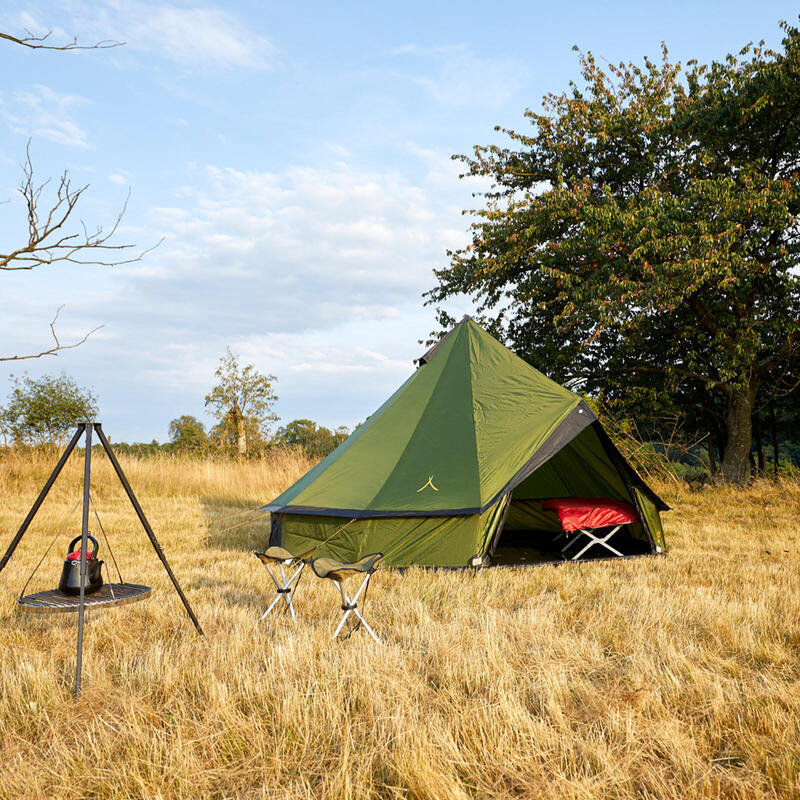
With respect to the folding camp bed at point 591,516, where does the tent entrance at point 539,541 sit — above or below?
below

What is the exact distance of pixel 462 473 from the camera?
5.89 m

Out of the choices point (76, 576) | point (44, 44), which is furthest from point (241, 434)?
point (76, 576)

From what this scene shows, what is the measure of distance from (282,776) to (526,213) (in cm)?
1254

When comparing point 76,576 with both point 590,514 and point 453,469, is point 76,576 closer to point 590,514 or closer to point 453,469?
point 453,469

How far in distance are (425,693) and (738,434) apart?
1341 cm

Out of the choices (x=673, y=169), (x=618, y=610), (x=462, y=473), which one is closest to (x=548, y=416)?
(x=462, y=473)

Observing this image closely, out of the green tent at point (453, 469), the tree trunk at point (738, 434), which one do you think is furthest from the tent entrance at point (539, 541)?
the tree trunk at point (738, 434)

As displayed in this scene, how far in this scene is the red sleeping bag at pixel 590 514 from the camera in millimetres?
6223

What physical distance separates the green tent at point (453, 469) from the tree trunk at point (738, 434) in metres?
7.71

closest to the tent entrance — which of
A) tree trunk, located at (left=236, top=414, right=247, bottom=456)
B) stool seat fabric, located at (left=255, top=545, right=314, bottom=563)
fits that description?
stool seat fabric, located at (left=255, top=545, right=314, bottom=563)

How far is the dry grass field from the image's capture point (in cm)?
220

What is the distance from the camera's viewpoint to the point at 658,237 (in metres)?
11.4

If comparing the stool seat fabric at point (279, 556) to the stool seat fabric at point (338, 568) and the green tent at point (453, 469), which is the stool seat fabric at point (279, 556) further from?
the green tent at point (453, 469)

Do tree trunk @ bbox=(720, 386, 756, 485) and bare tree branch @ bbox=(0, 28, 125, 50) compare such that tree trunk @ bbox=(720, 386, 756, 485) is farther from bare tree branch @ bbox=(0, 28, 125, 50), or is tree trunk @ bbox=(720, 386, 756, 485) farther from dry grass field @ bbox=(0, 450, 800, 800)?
bare tree branch @ bbox=(0, 28, 125, 50)
